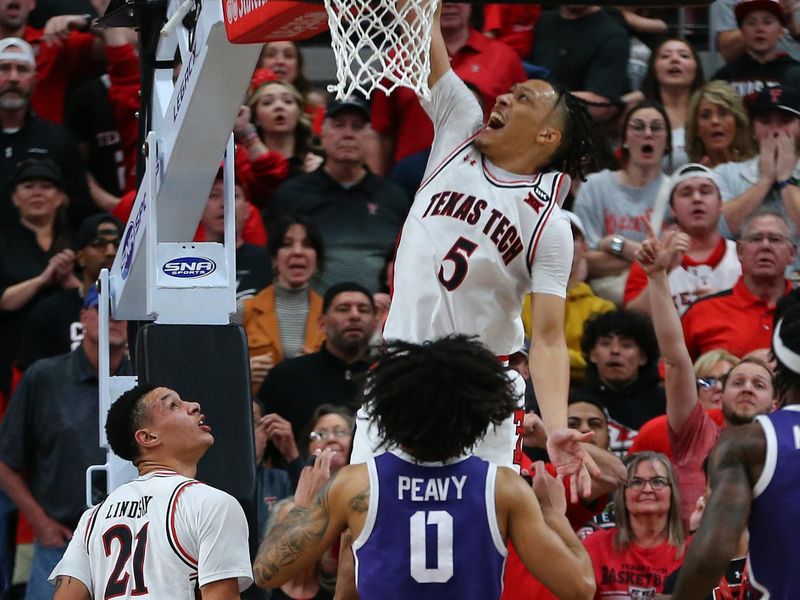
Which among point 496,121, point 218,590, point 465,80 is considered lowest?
point 218,590

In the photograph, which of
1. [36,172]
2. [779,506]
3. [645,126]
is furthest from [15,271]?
[779,506]

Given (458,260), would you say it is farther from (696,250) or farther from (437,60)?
(696,250)

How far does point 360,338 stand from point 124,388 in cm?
218

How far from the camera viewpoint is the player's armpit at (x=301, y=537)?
5746mm

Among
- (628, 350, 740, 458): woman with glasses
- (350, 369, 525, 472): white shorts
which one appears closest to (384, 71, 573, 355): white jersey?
(350, 369, 525, 472): white shorts

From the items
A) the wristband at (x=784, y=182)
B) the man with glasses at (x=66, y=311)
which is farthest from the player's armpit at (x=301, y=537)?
the wristband at (x=784, y=182)

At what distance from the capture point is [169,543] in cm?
638

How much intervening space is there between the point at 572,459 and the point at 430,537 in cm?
92

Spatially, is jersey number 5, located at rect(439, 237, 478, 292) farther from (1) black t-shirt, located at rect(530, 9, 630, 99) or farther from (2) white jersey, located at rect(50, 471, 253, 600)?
(1) black t-shirt, located at rect(530, 9, 630, 99)

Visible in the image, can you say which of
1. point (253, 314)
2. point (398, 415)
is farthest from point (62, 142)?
point (398, 415)

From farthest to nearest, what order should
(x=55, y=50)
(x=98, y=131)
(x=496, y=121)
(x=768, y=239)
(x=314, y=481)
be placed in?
(x=55, y=50) < (x=98, y=131) < (x=768, y=239) < (x=496, y=121) < (x=314, y=481)

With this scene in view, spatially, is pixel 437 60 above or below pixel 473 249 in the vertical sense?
above

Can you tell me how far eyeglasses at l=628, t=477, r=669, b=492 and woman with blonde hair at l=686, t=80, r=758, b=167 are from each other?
3873 mm

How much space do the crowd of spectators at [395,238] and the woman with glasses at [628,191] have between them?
0.05 feet
